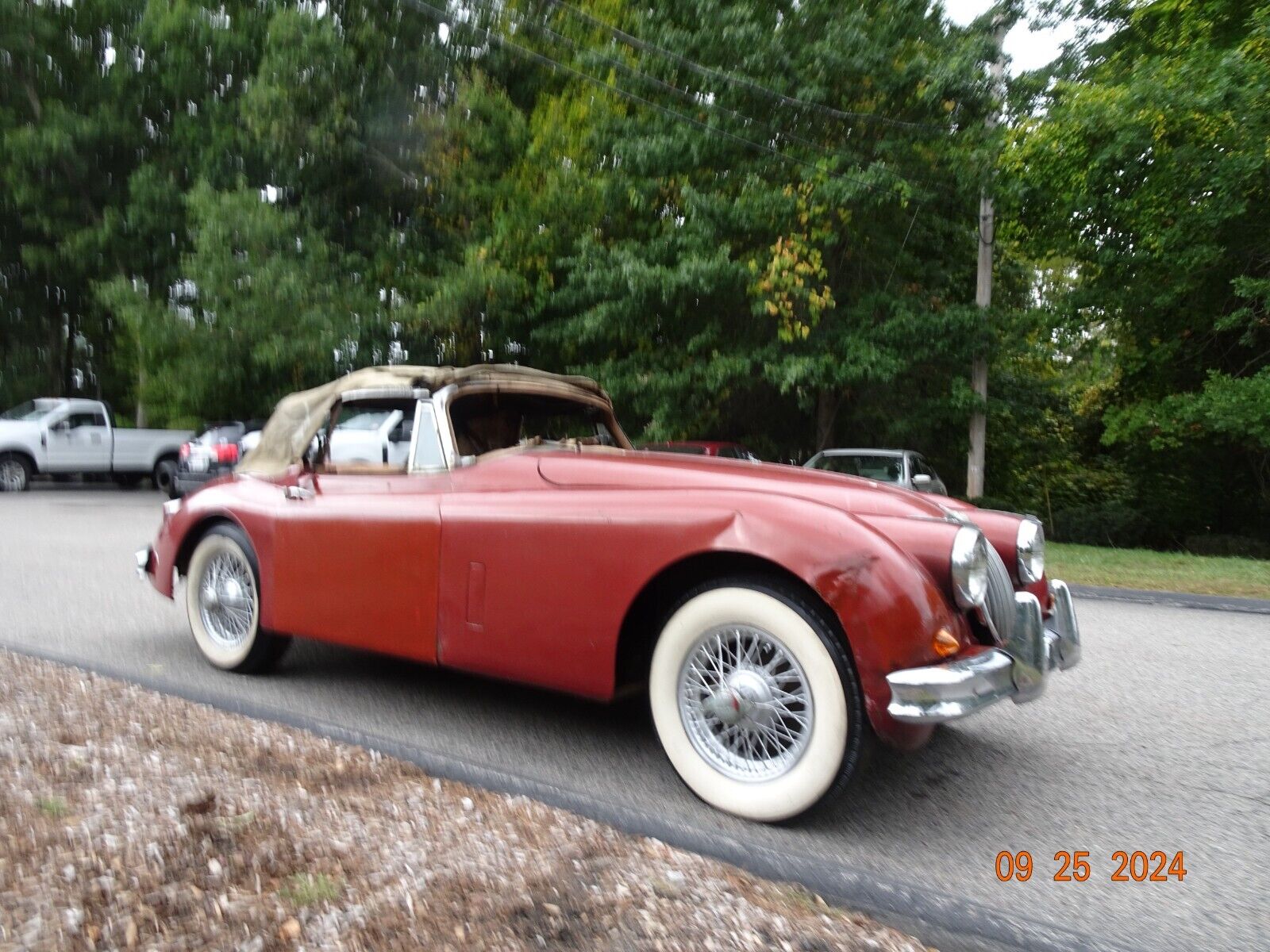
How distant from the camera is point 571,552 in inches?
146

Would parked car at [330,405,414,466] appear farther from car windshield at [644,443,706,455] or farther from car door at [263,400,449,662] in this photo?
car windshield at [644,443,706,455]

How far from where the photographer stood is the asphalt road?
288 cm

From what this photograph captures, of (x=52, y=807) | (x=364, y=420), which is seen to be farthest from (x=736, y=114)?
(x=52, y=807)

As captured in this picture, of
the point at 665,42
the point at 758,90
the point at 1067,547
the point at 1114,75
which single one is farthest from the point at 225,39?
the point at 1067,547

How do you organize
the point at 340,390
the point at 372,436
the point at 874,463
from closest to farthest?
the point at 372,436 → the point at 340,390 → the point at 874,463

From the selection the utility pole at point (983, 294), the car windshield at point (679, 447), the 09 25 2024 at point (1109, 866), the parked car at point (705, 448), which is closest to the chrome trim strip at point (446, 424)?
the 09 25 2024 at point (1109, 866)

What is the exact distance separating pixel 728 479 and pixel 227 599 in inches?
116

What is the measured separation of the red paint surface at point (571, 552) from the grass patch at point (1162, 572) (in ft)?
21.6

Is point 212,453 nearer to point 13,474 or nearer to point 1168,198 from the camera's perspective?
point 13,474

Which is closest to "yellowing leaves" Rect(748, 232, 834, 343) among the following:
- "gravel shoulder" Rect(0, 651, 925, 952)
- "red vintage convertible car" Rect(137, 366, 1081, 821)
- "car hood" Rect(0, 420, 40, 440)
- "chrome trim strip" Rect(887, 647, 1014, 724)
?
"red vintage convertible car" Rect(137, 366, 1081, 821)

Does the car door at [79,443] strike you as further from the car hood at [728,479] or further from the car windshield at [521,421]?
the car hood at [728,479]

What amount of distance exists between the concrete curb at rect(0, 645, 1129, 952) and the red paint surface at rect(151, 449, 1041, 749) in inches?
16.5

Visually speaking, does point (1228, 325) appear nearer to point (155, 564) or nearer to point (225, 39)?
point (155, 564)

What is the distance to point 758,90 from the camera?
1549cm
